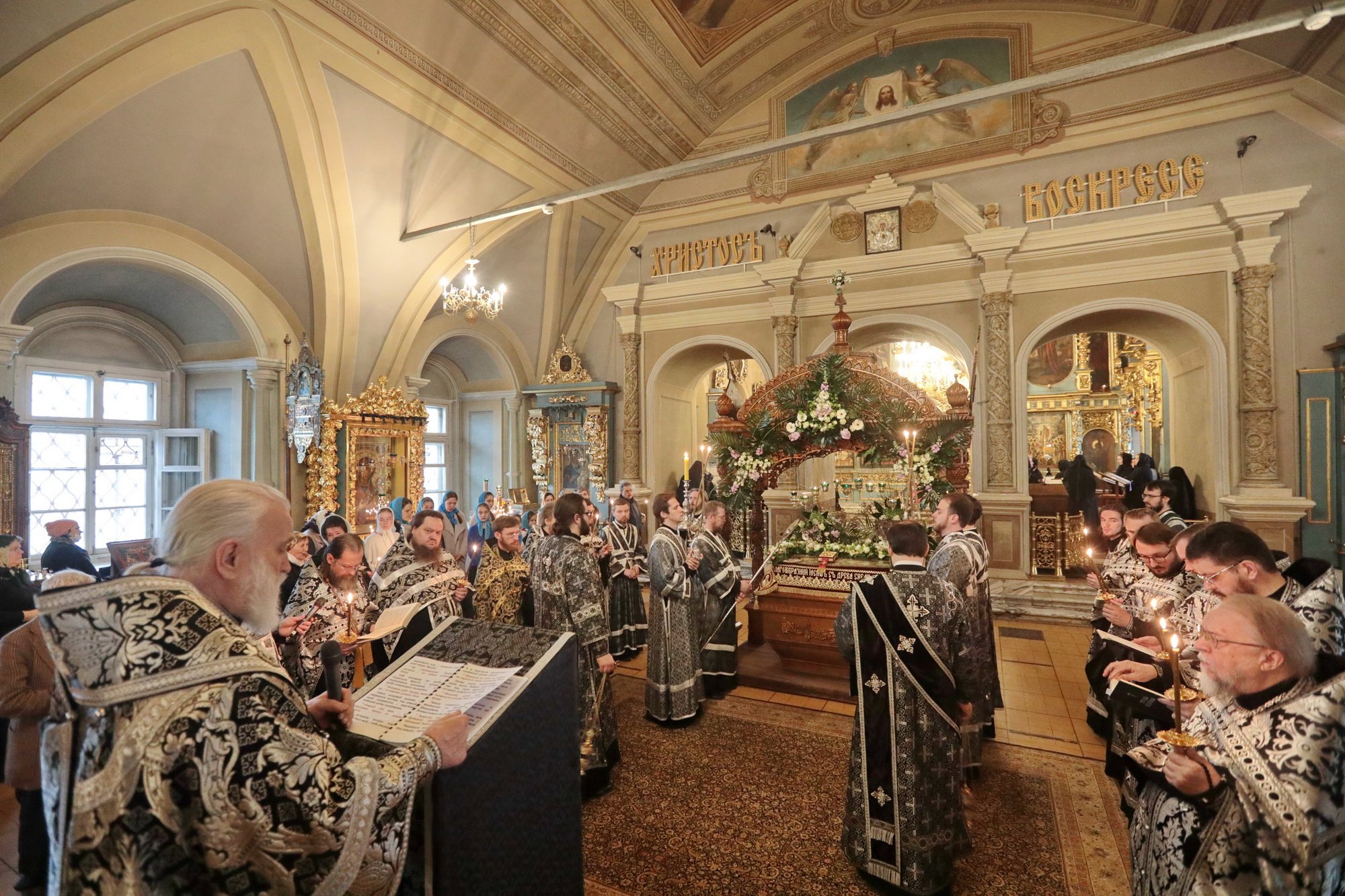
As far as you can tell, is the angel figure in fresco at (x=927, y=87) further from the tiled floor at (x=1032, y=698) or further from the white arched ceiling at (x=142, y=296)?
the white arched ceiling at (x=142, y=296)

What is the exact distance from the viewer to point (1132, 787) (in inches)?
133

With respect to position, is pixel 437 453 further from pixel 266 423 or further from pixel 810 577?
pixel 810 577

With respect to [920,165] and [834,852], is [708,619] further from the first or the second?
[920,165]

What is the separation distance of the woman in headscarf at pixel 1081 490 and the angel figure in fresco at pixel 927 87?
5.55 metres

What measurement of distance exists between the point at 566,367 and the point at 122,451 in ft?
22.9

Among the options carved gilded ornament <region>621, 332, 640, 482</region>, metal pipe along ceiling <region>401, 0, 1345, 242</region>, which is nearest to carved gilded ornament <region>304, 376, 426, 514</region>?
carved gilded ornament <region>621, 332, 640, 482</region>

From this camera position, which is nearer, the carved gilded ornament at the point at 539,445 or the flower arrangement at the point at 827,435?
the flower arrangement at the point at 827,435

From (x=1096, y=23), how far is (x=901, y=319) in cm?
495

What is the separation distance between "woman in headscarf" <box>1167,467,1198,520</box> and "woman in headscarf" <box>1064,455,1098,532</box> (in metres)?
1.04

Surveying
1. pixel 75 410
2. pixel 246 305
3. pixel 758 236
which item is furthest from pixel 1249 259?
pixel 75 410

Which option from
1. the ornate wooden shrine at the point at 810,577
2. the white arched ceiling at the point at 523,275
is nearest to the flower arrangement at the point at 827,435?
the ornate wooden shrine at the point at 810,577

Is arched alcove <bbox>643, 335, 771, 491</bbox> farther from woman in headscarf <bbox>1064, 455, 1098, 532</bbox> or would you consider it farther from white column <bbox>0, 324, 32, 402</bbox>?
white column <bbox>0, 324, 32, 402</bbox>

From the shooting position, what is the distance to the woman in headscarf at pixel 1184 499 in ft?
28.6

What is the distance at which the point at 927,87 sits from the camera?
399 inches
